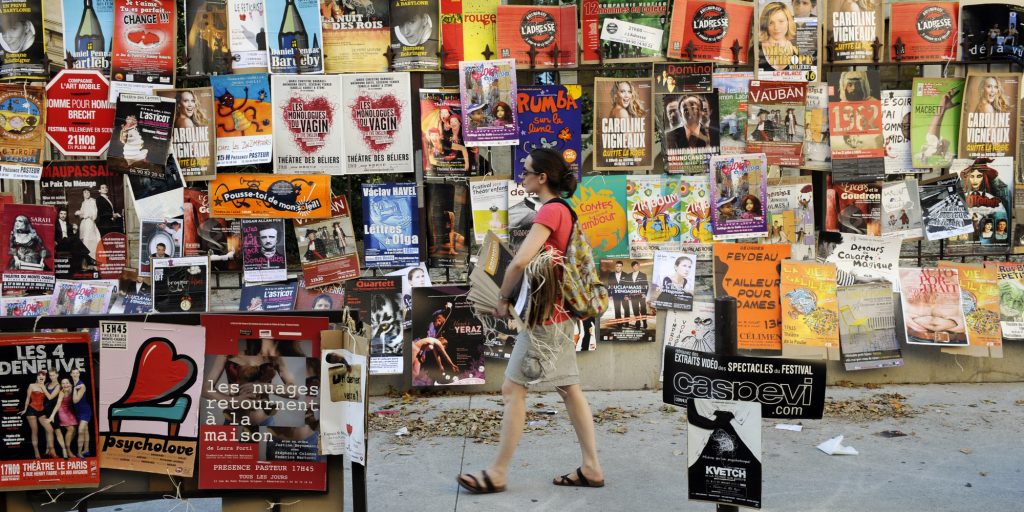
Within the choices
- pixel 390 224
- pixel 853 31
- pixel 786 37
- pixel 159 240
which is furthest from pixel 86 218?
pixel 853 31

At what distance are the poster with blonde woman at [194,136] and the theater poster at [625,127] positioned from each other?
286 centimetres

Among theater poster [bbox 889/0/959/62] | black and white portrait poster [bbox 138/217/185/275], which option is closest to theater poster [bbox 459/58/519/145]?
black and white portrait poster [bbox 138/217/185/275]

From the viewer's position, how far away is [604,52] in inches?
281

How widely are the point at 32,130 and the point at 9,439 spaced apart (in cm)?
375

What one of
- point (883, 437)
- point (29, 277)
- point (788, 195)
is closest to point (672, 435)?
point (883, 437)

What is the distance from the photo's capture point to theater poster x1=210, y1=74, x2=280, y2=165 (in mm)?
7000

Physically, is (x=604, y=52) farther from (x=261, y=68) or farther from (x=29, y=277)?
(x=29, y=277)

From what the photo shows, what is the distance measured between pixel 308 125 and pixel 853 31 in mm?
4155

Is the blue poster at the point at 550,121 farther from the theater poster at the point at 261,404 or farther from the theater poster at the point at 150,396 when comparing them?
the theater poster at the point at 150,396

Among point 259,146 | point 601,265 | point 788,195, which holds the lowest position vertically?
point 601,265

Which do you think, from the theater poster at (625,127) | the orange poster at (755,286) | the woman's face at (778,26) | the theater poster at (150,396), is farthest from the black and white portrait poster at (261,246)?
the woman's face at (778,26)

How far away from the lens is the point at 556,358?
4988 mm

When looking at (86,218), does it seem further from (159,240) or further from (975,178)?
(975,178)

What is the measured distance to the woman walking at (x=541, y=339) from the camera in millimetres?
4934
